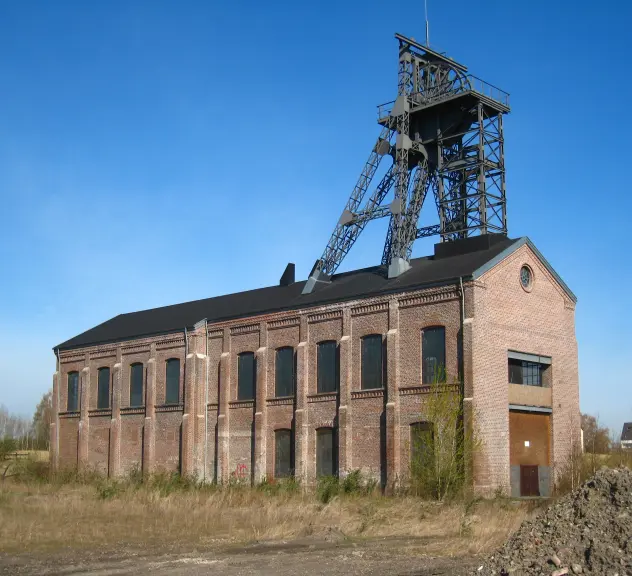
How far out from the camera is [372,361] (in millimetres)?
27781

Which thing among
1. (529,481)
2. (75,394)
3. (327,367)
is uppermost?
(327,367)

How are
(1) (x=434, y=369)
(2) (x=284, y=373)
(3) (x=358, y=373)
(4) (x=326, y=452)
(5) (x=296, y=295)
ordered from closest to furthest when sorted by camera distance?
(1) (x=434, y=369) < (3) (x=358, y=373) < (4) (x=326, y=452) < (2) (x=284, y=373) < (5) (x=296, y=295)

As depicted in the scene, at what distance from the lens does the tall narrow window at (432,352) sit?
25875 millimetres

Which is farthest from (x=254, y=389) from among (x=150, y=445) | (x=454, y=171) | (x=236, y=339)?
(x=454, y=171)

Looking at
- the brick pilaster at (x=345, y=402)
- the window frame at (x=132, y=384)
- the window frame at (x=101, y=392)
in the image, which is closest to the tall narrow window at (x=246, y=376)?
the brick pilaster at (x=345, y=402)

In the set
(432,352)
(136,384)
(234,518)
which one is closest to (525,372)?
(432,352)

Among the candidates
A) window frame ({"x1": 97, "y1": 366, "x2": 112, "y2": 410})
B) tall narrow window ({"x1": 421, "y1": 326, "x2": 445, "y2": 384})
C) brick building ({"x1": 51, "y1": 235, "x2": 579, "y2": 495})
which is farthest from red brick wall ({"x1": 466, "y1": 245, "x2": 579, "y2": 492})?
window frame ({"x1": 97, "y1": 366, "x2": 112, "y2": 410})

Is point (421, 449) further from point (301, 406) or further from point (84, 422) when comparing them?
point (84, 422)

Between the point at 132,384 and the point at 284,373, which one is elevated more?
the point at 284,373

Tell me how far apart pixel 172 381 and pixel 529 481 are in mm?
15802

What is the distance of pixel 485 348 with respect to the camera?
83.0 feet

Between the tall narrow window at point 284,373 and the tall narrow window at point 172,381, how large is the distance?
18.7 ft

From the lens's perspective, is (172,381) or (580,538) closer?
(580,538)

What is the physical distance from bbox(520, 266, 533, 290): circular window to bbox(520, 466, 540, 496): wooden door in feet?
19.7
